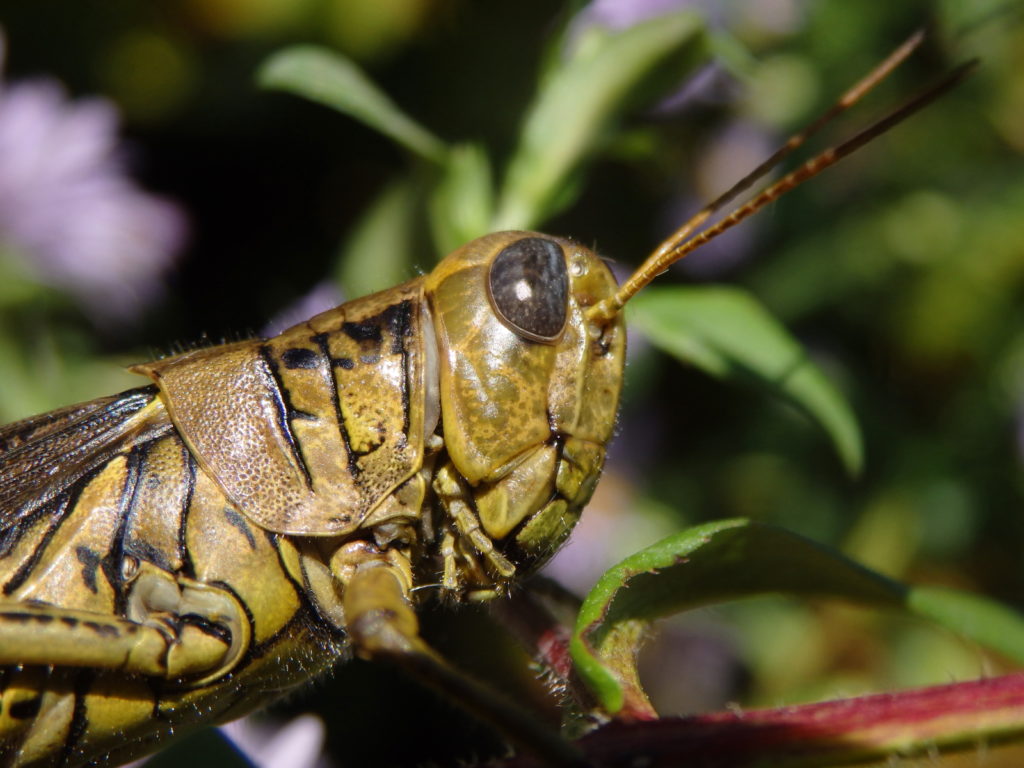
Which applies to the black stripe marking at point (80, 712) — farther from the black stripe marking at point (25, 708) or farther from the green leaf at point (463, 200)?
the green leaf at point (463, 200)

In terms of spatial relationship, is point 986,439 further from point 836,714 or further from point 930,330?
point 836,714

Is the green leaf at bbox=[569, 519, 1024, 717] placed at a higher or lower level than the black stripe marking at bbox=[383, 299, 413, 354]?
lower

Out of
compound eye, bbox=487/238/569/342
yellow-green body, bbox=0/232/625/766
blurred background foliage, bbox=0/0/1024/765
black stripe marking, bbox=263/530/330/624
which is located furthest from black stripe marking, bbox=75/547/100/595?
blurred background foliage, bbox=0/0/1024/765

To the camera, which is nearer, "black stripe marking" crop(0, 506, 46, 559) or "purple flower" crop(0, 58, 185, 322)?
"black stripe marking" crop(0, 506, 46, 559)

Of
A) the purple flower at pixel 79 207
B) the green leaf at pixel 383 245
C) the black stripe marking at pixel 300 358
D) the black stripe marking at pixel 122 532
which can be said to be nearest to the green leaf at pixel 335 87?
the green leaf at pixel 383 245

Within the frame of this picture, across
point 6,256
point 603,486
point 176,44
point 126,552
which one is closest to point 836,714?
point 126,552

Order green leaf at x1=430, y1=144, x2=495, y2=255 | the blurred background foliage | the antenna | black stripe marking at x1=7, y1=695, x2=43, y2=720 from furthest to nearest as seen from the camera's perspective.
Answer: the blurred background foliage
green leaf at x1=430, y1=144, x2=495, y2=255
black stripe marking at x1=7, y1=695, x2=43, y2=720
the antenna

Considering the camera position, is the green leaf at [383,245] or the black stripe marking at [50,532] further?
the green leaf at [383,245]

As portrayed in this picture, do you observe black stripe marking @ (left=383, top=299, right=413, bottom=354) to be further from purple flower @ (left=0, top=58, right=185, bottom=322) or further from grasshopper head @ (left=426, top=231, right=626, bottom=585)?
purple flower @ (left=0, top=58, right=185, bottom=322)
